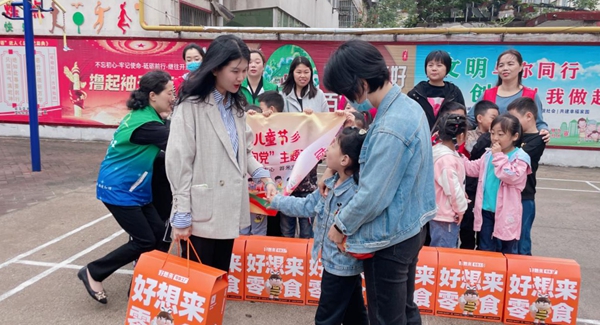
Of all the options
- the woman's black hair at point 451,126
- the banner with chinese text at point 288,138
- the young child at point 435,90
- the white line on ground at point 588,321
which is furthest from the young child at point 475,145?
the banner with chinese text at point 288,138

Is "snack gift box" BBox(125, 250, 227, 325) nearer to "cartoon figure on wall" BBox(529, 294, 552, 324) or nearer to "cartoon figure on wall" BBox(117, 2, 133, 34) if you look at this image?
"cartoon figure on wall" BBox(529, 294, 552, 324)

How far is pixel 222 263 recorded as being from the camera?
8.07 feet

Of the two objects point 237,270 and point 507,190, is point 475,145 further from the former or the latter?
point 237,270

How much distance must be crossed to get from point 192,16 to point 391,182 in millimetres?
10891

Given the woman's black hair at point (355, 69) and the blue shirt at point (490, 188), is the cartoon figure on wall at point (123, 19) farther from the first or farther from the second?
the woman's black hair at point (355, 69)

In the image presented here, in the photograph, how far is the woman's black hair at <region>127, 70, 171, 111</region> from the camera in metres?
2.83

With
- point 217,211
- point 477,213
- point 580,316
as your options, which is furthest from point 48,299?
point 580,316

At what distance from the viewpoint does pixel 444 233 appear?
10.5ft

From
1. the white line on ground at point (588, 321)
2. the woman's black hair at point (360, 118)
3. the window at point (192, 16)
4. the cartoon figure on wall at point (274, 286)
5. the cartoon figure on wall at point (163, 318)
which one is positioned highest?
the window at point (192, 16)

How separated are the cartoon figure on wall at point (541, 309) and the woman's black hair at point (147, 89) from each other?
2.72m

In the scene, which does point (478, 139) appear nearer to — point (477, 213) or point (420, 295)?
point (477, 213)

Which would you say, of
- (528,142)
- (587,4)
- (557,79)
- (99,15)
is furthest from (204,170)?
(587,4)

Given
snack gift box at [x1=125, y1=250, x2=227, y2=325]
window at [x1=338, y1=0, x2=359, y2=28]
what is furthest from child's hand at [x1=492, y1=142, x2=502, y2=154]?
window at [x1=338, y1=0, x2=359, y2=28]

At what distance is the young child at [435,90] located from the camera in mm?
3455
